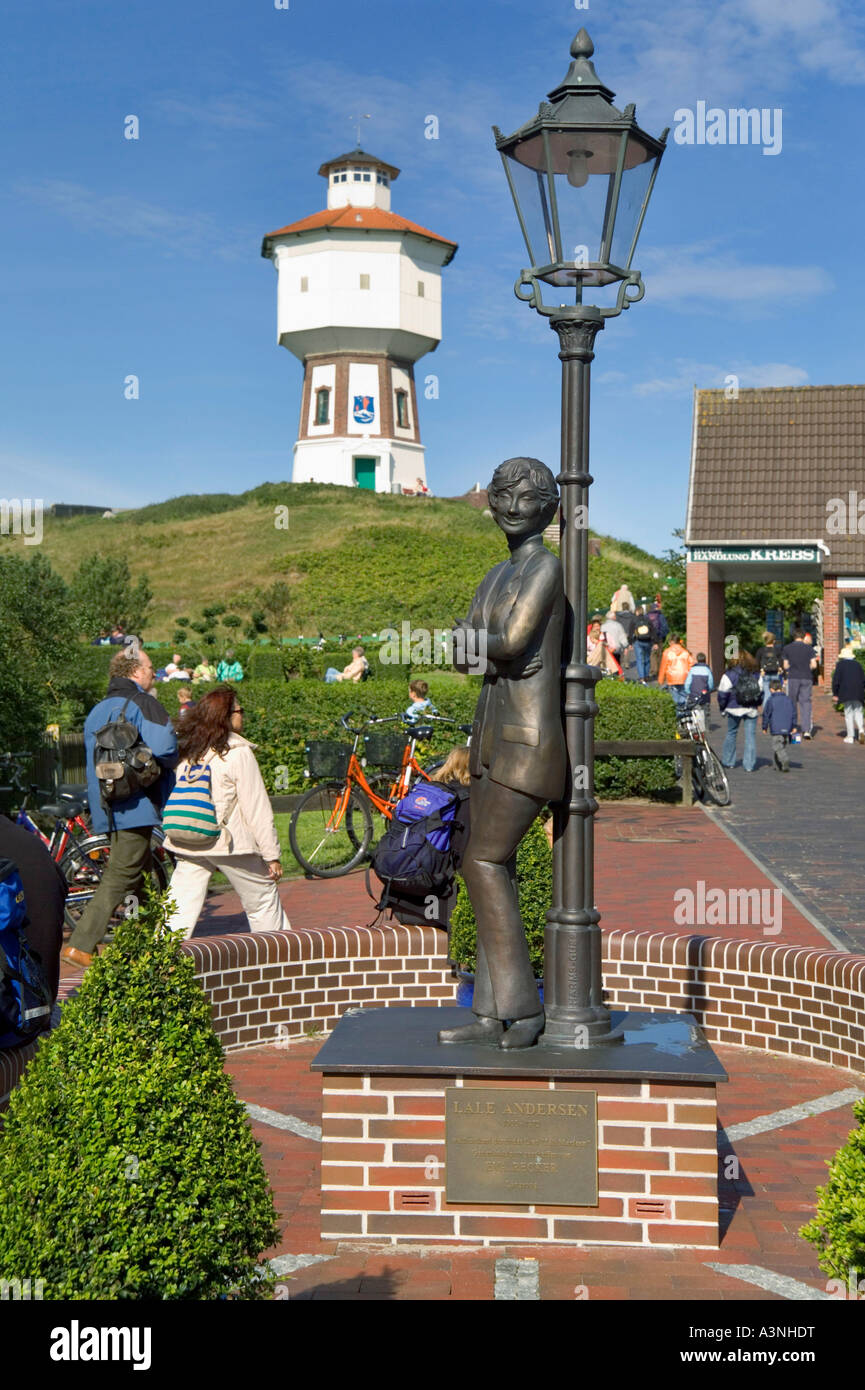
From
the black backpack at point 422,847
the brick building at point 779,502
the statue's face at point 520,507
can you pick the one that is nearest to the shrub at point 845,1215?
the statue's face at point 520,507

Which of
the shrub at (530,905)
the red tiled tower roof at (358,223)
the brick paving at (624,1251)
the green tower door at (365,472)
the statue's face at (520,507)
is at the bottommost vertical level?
the brick paving at (624,1251)

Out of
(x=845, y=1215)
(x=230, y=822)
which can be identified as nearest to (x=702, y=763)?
(x=230, y=822)

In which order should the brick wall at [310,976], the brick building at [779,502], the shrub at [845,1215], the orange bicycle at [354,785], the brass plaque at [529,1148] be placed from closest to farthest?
the shrub at [845,1215] → the brass plaque at [529,1148] → the brick wall at [310,976] → the orange bicycle at [354,785] → the brick building at [779,502]

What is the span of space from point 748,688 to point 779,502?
17928mm

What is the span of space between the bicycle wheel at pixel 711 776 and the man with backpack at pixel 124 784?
9267mm

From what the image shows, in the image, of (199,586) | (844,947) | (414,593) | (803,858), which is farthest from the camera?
(199,586)

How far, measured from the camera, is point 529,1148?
461 centimetres

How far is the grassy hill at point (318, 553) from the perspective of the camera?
55594 millimetres

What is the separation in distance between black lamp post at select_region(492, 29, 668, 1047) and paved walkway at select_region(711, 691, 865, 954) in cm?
419

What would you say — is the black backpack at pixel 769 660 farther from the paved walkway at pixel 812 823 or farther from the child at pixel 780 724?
the child at pixel 780 724

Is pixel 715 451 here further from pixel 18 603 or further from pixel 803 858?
pixel 803 858

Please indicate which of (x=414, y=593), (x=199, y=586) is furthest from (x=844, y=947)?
(x=199, y=586)

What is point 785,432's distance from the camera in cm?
3697
